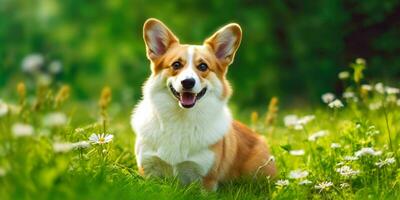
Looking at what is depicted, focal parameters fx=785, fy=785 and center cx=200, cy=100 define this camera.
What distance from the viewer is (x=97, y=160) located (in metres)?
4.45

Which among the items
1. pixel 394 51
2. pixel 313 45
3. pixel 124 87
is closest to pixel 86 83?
pixel 124 87

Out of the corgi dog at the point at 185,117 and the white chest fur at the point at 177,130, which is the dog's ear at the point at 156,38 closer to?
the corgi dog at the point at 185,117

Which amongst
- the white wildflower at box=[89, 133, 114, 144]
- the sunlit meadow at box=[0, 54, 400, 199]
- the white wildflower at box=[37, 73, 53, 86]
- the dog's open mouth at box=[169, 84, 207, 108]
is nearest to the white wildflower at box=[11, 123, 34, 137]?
the sunlit meadow at box=[0, 54, 400, 199]

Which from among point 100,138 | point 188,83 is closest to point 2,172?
point 100,138

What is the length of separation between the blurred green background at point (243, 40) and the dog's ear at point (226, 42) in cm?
261

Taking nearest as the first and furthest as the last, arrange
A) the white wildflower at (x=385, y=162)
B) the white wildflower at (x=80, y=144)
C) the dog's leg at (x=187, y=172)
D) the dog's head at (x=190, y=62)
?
the white wildflower at (x=80, y=144) → the white wildflower at (x=385, y=162) → the dog's head at (x=190, y=62) → the dog's leg at (x=187, y=172)

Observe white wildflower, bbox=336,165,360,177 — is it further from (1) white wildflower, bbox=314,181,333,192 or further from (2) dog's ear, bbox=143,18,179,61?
(2) dog's ear, bbox=143,18,179,61

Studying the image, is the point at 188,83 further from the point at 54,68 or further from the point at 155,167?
the point at 54,68

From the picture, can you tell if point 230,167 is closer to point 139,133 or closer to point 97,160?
point 139,133

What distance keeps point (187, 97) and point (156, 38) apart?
22.0 inches

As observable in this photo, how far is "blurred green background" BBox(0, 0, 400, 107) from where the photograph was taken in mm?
10453

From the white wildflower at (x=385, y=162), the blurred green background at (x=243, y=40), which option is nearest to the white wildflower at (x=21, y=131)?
the white wildflower at (x=385, y=162)

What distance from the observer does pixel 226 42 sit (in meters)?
5.32

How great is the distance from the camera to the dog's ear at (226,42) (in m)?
5.29
